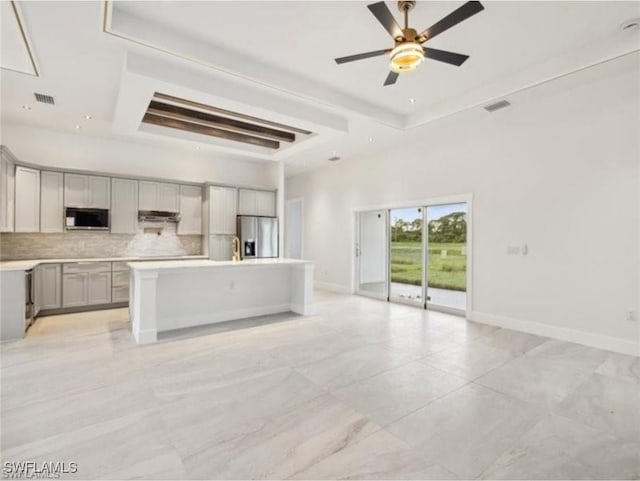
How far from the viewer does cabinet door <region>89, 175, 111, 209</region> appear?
610 cm

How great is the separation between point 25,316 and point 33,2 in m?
3.75

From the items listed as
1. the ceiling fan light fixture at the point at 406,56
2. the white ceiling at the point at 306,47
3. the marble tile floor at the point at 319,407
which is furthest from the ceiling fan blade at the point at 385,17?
the marble tile floor at the point at 319,407

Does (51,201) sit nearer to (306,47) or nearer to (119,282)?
(119,282)

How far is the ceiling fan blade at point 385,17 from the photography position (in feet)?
8.06

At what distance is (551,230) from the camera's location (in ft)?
15.0

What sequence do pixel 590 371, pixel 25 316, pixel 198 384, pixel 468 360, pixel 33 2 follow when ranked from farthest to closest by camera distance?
1. pixel 25 316
2. pixel 468 360
3. pixel 590 371
4. pixel 198 384
5. pixel 33 2

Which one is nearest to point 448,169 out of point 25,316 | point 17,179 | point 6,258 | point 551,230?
point 551,230

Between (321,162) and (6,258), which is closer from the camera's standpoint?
(6,258)

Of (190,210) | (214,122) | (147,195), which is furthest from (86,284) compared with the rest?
(214,122)

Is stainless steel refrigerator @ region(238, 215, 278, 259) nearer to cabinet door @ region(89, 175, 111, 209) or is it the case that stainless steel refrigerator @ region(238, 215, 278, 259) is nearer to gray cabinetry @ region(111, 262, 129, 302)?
gray cabinetry @ region(111, 262, 129, 302)

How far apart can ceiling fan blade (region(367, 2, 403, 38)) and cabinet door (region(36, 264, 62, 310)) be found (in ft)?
19.9

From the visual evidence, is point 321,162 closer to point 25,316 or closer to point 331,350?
point 331,350

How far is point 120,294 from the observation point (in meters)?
6.06

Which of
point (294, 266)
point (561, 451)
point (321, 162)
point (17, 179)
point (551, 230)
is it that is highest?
point (321, 162)
